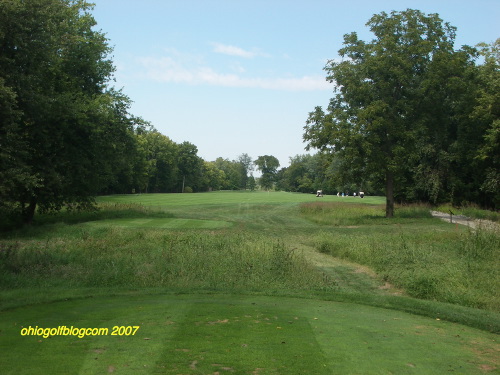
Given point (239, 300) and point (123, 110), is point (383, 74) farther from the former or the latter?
point (239, 300)

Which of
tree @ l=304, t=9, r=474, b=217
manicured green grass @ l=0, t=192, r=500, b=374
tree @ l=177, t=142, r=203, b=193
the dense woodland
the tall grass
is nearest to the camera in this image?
manicured green grass @ l=0, t=192, r=500, b=374

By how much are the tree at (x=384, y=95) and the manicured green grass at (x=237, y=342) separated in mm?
26566

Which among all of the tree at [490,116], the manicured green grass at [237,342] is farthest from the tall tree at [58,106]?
the tree at [490,116]

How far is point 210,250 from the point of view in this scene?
56.9 feet

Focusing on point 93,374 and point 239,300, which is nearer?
point 93,374

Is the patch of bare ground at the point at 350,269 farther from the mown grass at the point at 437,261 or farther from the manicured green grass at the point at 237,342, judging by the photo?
the manicured green grass at the point at 237,342

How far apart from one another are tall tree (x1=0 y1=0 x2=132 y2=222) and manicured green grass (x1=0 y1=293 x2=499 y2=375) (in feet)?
24.0

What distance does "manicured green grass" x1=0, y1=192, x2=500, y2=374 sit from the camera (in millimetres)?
5930

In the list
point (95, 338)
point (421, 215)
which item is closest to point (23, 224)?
point (95, 338)

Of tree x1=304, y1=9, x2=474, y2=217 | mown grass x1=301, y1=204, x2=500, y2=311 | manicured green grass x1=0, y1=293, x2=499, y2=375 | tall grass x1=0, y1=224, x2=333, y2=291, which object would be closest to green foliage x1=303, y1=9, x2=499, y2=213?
tree x1=304, y1=9, x2=474, y2=217

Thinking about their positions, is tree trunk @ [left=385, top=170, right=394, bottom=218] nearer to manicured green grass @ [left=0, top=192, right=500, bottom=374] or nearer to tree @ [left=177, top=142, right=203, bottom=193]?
manicured green grass @ [left=0, top=192, right=500, bottom=374]

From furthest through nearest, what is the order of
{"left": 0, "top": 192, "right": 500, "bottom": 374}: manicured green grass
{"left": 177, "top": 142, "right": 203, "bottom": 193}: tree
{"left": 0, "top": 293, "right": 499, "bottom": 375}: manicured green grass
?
{"left": 177, "top": 142, "right": 203, "bottom": 193}: tree, {"left": 0, "top": 192, "right": 500, "bottom": 374}: manicured green grass, {"left": 0, "top": 293, "right": 499, "bottom": 375}: manicured green grass

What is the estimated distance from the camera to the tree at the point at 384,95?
114ft

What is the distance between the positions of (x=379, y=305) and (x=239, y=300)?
3.54 m
